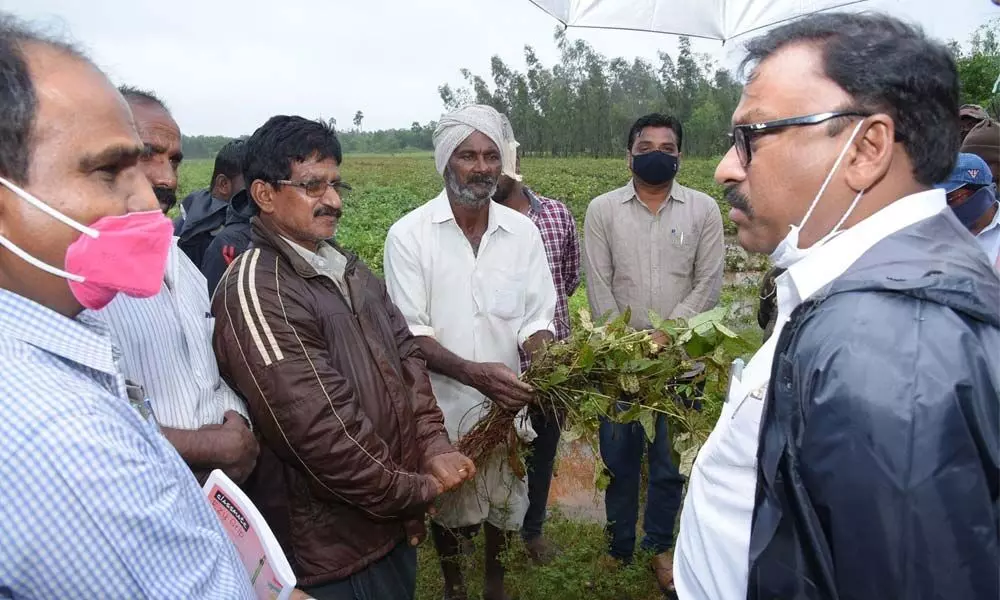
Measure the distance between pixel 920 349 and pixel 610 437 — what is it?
119 inches

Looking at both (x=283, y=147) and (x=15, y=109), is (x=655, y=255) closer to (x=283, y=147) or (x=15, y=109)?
(x=283, y=147)

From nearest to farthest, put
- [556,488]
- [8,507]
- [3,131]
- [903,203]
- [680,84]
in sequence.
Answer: [8,507]
[3,131]
[903,203]
[556,488]
[680,84]

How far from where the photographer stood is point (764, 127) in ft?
4.78

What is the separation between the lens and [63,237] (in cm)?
120

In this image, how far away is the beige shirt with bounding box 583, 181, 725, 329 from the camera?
4.20 meters

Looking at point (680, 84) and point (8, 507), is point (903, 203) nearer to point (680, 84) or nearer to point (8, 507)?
point (8, 507)

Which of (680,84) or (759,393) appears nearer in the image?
(759,393)

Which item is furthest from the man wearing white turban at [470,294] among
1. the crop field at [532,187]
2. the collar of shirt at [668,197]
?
the crop field at [532,187]

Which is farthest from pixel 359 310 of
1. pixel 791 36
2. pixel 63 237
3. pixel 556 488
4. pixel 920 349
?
pixel 556 488

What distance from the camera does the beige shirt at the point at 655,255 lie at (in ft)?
13.8

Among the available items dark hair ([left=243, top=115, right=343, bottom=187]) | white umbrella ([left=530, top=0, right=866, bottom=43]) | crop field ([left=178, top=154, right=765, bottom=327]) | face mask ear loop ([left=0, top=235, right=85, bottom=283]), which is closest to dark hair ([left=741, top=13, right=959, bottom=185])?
face mask ear loop ([left=0, top=235, right=85, bottom=283])

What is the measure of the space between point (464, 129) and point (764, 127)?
7.23 ft

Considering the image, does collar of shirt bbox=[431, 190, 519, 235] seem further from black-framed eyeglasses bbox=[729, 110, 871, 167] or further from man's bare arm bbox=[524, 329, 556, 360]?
black-framed eyeglasses bbox=[729, 110, 871, 167]

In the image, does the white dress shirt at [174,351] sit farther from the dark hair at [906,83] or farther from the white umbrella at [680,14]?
the white umbrella at [680,14]
